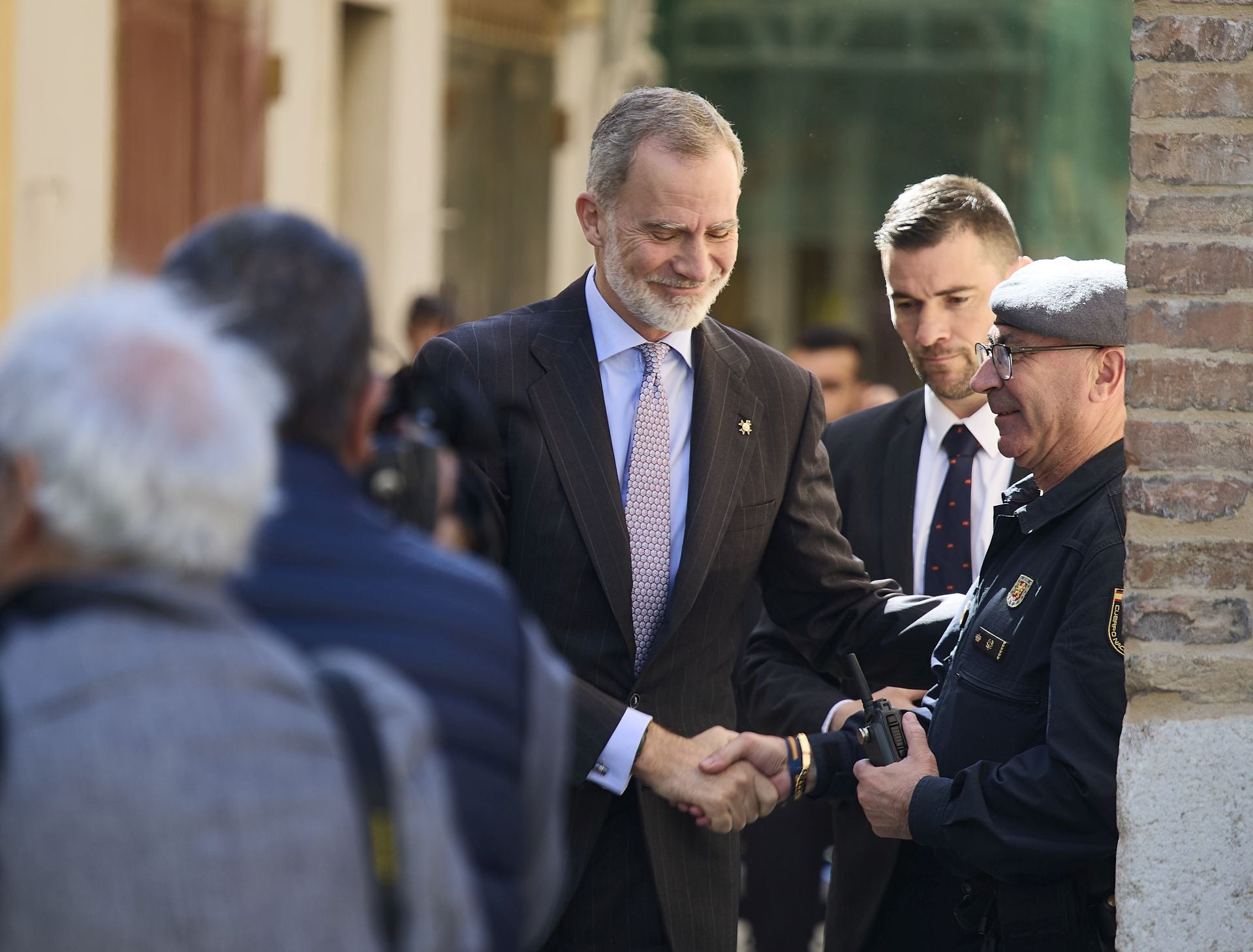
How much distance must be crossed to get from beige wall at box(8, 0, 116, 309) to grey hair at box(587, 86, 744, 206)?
375 centimetres

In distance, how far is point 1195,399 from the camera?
111 inches

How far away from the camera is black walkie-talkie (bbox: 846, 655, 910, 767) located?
3.16 meters

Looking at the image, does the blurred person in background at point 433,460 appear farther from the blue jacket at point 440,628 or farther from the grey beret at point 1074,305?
the grey beret at point 1074,305

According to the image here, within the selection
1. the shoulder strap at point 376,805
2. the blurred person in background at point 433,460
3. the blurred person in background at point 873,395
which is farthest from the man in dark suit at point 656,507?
the blurred person in background at point 873,395

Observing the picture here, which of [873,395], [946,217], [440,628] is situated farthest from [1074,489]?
[873,395]

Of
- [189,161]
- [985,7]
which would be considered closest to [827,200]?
[985,7]

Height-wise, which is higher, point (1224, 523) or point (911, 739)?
point (1224, 523)

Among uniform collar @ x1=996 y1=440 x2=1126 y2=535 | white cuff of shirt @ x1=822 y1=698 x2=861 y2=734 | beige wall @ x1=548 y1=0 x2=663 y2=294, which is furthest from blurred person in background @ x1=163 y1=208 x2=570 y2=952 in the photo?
beige wall @ x1=548 y1=0 x2=663 y2=294

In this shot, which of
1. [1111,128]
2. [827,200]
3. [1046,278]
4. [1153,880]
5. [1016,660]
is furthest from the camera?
[827,200]

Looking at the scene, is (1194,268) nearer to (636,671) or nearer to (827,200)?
(636,671)

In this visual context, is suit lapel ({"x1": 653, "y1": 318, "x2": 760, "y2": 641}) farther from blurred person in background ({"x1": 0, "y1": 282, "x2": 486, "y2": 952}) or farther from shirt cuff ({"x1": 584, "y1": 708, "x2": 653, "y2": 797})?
blurred person in background ({"x1": 0, "y1": 282, "x2": 486, "y2": 952})

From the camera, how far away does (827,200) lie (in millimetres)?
11234

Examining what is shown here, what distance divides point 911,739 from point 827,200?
27.6 feet

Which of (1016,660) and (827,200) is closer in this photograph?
(1016,660)
